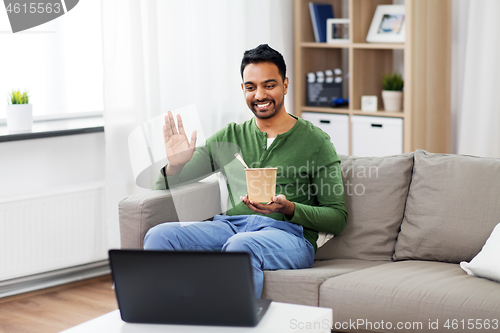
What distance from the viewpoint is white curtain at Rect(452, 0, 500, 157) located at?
3.38m

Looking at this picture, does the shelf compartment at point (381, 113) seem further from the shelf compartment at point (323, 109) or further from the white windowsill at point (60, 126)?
the white windowsill at point (60, 126)

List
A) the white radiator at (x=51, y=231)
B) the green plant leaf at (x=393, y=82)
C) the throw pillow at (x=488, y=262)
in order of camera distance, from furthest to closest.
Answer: the green plant leaf at (x=393, y=82) < the white radiator at (x=51, y=231) < the throw pillow at (x=488, y=262)

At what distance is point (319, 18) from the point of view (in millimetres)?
3867

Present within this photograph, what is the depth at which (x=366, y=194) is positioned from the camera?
237 cm

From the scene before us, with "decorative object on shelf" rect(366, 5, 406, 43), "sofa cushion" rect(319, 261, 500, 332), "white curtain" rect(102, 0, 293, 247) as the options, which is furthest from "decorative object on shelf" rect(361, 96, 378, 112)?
"sofa cushion" rect(319, 261, 500, 332)

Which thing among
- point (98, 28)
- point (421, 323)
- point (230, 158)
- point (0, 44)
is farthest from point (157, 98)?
point (421, 323)

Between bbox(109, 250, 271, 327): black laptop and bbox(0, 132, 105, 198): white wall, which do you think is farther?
bbox(0, 132, 105, 198): white wall

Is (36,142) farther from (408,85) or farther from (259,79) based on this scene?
(408,85)

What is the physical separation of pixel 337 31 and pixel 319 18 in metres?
0.14

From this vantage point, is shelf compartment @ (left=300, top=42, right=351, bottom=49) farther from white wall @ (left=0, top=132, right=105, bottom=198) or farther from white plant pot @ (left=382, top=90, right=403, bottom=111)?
white wall @ (left=0, top=132, right=105, bottom=198)

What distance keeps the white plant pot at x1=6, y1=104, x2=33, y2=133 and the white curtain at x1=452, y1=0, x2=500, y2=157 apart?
7.51 ft

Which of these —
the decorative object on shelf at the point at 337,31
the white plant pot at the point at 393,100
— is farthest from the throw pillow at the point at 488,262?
the decorative object on shelf at the point at 337,31

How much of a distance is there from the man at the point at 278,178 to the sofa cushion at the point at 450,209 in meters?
0.26

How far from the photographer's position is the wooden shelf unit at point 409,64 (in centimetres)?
344
